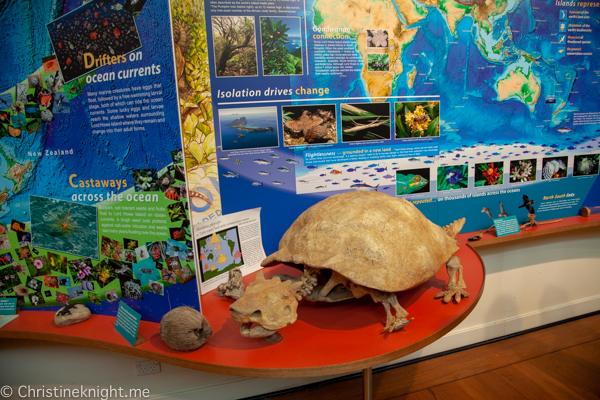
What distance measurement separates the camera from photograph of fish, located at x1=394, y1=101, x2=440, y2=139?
230 cm

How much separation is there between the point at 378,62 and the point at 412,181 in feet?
2.77

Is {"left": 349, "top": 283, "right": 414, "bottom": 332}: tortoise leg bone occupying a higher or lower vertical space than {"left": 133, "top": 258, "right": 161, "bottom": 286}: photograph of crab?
lower

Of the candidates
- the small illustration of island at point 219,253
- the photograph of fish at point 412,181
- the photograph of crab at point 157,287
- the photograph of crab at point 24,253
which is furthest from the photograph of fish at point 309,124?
the photograph of crab at point 24,253

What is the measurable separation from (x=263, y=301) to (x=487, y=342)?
96.5 inches

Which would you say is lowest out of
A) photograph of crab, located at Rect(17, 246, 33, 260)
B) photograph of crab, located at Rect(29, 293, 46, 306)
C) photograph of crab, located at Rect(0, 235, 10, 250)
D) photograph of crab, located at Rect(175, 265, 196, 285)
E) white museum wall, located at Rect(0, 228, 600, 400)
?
white museum wall, located at Rect(0, 228, 600, 400)

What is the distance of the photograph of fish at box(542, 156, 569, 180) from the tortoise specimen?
1.62m

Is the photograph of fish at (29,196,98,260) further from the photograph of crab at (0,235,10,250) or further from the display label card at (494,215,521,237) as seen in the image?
the display label card at (494,215,521,237)

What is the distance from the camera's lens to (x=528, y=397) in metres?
2.27

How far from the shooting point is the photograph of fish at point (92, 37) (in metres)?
1.42

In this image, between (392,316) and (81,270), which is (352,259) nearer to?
(392,316)

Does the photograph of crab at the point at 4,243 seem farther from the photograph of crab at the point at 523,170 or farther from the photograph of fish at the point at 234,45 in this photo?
the photograph of crab at the point at 523,170

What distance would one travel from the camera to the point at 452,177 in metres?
2.52

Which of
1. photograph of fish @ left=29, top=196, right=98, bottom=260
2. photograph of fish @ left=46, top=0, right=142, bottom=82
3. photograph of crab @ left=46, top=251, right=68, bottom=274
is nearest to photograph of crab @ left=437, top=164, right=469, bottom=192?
photograph of fish @ left=46, top=0, right=142, bottom=82

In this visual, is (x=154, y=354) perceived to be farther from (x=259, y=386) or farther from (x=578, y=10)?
(x=578, y=10)
